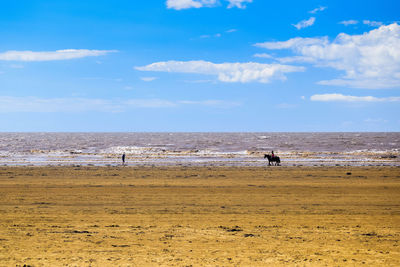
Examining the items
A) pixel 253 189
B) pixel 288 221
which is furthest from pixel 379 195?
pixel 288 221

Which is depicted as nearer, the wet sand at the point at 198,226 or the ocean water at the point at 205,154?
the wet sand at the point at 198,226

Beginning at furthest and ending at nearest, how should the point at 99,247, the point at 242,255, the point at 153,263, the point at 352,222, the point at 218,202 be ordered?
the point at 218,202 → the point at 352,222 → the point at 99,247 → the point at 242,255 → the point at 153,263

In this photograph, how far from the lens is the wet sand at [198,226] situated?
8227 mm

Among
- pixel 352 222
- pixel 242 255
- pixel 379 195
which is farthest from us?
pixel 379 195

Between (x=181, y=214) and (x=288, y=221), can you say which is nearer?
(x=288, y=221)

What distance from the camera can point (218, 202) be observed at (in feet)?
51.0

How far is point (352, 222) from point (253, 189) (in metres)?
8.14

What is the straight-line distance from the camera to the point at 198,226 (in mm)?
11102

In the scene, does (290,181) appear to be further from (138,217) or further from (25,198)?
(25,198)

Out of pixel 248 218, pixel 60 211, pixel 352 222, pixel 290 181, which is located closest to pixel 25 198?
Result: pixel 60 211

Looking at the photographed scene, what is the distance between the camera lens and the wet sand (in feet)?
27.0

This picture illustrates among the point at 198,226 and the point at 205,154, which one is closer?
the point at 198,226

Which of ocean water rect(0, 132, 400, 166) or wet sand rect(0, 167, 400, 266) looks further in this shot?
ocean water rect(0, 132, 400, 166)

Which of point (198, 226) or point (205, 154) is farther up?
point (198, 226)
